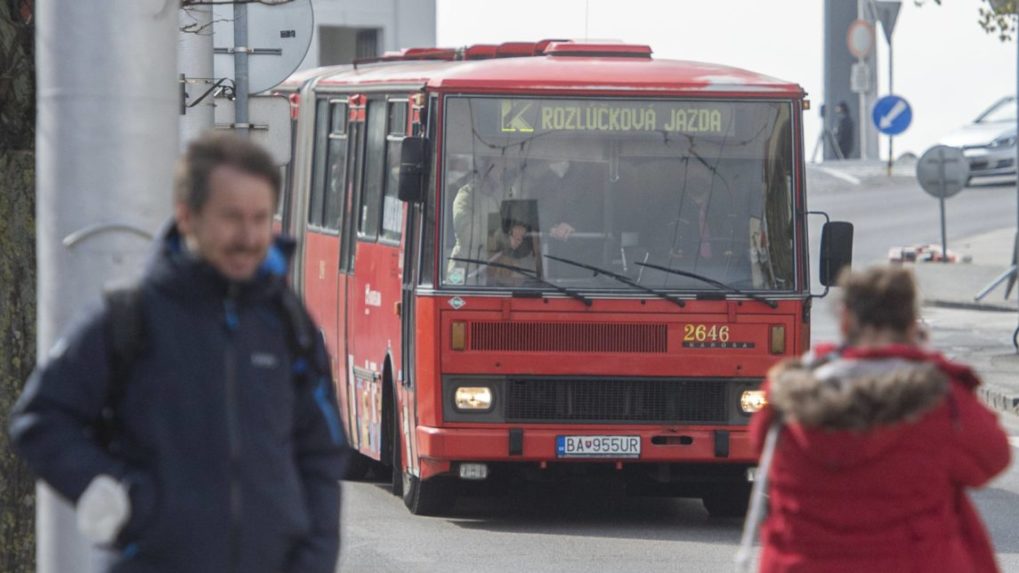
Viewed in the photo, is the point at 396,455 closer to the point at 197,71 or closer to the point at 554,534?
the point at 554,534

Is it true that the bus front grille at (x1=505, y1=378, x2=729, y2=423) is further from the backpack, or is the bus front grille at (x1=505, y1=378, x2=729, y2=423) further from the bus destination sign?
the backpack

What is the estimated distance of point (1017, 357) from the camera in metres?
22.4

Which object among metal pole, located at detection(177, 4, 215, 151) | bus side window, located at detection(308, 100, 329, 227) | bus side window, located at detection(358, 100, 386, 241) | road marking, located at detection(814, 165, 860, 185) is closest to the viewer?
bus side window, located at detection(358, 100, 386, 241)

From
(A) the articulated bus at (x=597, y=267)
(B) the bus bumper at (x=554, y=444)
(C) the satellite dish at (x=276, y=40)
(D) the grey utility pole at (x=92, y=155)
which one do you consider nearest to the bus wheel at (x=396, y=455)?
(A) the articulated bus at (x=597, y=267)

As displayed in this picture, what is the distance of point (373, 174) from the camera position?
44.1 ft

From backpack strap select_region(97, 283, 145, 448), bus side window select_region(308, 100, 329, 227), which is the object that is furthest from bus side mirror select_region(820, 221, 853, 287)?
backpack strap select_region(97, 283, 145, 448)

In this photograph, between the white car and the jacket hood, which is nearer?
the jacket hood

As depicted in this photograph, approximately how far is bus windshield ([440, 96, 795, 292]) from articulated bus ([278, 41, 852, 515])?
0.04 ft

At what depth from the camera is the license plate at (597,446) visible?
11.7m

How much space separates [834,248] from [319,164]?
15.3ft

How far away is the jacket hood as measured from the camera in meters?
4.70

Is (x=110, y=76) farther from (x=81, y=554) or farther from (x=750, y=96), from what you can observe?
(x=750, y=96)

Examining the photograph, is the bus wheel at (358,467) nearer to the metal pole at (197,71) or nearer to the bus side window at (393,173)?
the bus side window at (393,173)

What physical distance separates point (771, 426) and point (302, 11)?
9999 millimetres
